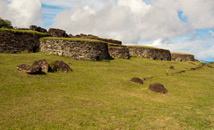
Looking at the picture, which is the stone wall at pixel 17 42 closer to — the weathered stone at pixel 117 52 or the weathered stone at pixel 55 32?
the weathered stone at pixel 55 32

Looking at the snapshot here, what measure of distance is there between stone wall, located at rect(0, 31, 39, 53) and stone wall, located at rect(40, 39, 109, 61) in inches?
47.2

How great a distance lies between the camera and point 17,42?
70.9ft

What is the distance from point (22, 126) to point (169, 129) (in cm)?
585

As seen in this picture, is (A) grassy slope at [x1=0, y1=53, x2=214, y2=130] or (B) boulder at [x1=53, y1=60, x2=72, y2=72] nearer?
(A) grassy slope at [x1=0, y1=53, x2=214, y2=130]

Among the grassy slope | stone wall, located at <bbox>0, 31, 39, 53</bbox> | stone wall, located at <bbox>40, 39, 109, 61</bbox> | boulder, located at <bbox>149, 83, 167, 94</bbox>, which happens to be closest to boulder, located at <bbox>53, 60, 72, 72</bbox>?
the grassy slope

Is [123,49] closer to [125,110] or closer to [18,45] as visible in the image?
[18,45]

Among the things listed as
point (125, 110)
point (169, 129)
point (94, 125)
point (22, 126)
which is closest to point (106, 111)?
point (125, 110)

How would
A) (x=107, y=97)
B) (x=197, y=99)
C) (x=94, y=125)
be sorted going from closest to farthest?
(x=94, y=125), (x=107, y=97), (x=197, y=99)

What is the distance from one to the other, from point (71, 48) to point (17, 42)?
777 cm

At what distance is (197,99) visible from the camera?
10.6 m

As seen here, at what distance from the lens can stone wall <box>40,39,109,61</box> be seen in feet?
75.1

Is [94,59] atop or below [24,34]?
below

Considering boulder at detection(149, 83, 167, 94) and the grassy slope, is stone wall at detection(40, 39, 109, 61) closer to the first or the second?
the grassy slope

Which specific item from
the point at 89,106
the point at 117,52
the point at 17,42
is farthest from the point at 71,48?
the point at 89,106
